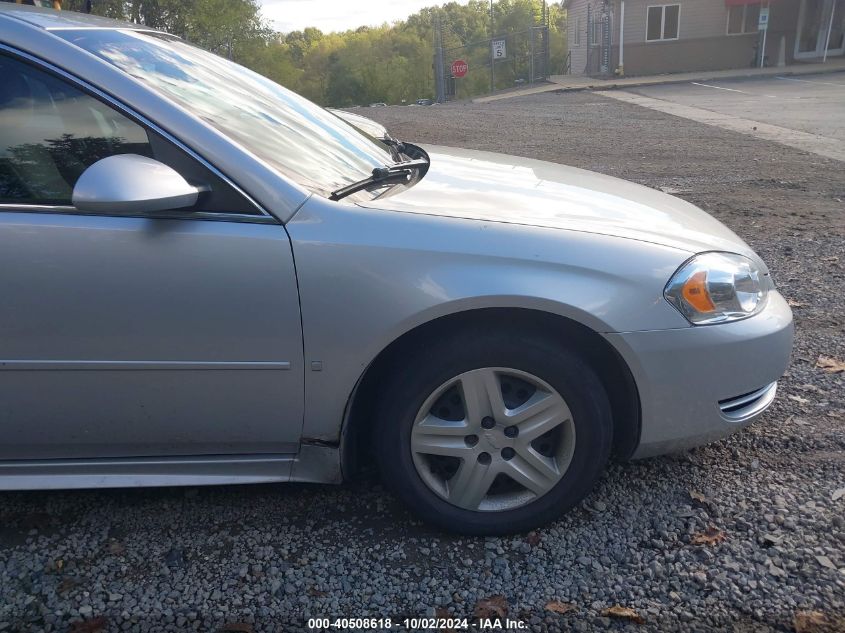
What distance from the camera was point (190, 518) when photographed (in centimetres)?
262

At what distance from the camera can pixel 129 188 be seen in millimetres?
2039

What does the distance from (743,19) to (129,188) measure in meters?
33.3

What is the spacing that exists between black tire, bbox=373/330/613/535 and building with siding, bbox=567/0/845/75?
30.1m

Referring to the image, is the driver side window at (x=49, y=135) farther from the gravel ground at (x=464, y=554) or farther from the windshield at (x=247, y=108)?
the gravel ground at (x=464, y=554)

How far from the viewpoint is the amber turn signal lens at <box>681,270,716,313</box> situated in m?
2.36

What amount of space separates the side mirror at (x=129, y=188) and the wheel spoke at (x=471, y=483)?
4.08ft

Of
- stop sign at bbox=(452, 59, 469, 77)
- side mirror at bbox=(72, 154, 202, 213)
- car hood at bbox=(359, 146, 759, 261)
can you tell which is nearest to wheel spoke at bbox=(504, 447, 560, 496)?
car hood at bbox=(359, 146, 759, 261)

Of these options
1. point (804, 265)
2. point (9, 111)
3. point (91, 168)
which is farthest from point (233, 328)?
point (804, 265)

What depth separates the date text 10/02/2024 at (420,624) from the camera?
212 centimetres

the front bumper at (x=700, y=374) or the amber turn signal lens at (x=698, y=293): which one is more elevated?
the amber turn signal lens at (x=698, y=293)

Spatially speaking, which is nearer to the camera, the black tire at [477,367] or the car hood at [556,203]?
the black tire at [477,367]

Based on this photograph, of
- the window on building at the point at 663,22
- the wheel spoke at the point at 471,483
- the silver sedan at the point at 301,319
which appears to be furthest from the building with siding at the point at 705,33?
the wheel spoke at the point at 471,483

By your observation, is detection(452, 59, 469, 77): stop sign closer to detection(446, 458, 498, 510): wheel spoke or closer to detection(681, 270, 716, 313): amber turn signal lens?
detection(681, 270, 716, 313): amber turn signal lens

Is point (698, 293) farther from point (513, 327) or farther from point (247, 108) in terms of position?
point (247, 108)
